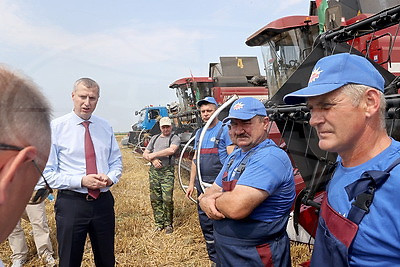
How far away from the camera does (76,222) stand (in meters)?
2.28

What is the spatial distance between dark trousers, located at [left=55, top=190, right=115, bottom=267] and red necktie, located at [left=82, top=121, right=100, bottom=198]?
0.06 m

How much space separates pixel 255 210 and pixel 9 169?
139cm

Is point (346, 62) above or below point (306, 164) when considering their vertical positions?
above

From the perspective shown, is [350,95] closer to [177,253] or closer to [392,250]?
[392,250]

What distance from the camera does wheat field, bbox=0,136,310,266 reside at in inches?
137

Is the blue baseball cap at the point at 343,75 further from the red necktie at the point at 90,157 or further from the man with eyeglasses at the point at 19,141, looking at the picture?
the red necktie at the point at 90,157

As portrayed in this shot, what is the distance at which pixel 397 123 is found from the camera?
89.2 inches

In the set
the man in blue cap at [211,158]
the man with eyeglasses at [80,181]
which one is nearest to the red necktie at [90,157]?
the man with eyeglasses at [80,181]

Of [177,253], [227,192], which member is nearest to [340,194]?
[227,192]

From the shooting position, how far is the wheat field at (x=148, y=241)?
348cm

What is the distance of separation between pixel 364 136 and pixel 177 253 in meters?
2.99

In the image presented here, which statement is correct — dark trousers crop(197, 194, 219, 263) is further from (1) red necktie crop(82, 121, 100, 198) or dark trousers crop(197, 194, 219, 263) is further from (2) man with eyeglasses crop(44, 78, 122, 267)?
(1) red necktie crop(82, 121, 100, 198)

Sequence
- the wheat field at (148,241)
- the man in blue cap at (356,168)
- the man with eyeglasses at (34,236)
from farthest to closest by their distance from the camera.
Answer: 1. the wheat field at (148,241)
2. the man with eyeglasses at (34,236)
3. the man in blue cap at (356,168)

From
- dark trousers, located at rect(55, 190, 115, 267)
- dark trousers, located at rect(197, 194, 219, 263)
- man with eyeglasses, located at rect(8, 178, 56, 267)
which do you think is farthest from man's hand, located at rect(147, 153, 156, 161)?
dark trousers, located at rect(55, 190, 115, 267)
